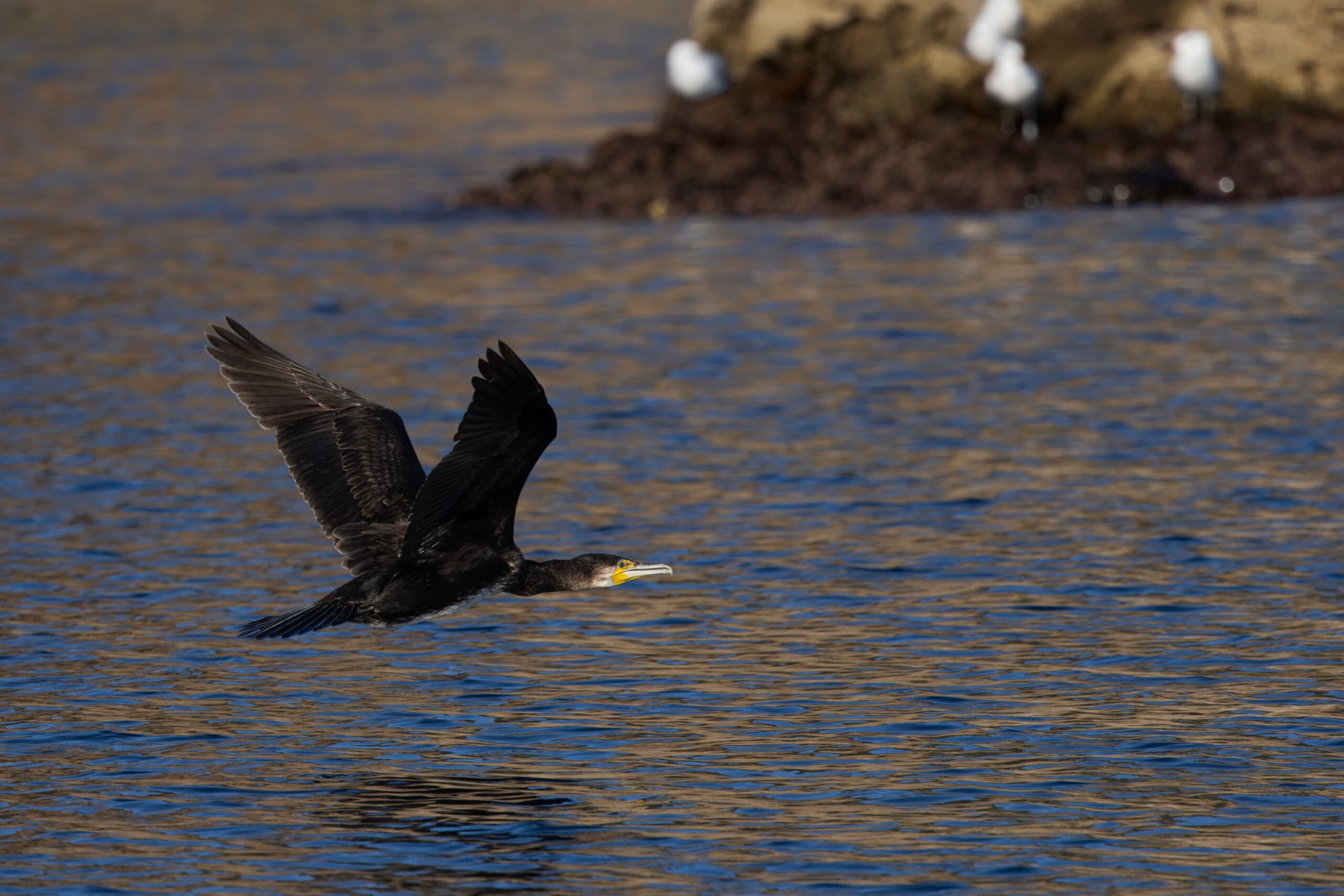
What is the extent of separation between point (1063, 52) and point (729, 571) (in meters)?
19.0

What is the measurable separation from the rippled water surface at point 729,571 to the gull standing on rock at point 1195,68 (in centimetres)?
181

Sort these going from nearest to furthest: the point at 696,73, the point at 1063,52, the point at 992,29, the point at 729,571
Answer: the point at 729,571 < the point at 992,29 < the point at 1063,52 < the point at 696,73

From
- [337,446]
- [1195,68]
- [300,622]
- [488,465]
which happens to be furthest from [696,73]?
[300,622]

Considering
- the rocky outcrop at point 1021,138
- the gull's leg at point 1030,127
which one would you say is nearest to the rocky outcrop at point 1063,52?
the rocky outcrop at point 1021,138

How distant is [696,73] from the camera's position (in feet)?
104

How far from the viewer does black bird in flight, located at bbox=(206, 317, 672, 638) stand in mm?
9180

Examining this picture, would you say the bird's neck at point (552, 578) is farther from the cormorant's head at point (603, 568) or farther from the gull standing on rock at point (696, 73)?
the gull standing on rock at point (696, 73)

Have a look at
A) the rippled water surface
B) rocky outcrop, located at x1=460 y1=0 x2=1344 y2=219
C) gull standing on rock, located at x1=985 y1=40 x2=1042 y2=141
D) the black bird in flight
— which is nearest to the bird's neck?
the black bird in flight

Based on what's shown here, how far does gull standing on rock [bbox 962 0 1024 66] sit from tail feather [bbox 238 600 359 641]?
69.3 ft

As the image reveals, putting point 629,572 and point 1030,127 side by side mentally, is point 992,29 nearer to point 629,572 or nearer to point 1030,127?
point 1030,127

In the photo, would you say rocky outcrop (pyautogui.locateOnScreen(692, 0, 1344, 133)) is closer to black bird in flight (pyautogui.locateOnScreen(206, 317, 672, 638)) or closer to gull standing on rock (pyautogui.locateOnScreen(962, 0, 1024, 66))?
gull standing on rock (pyautogui.locateOnScreen(962, 0, 1024, 66))

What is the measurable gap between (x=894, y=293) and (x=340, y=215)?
10484 mm

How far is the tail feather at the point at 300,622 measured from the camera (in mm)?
9414

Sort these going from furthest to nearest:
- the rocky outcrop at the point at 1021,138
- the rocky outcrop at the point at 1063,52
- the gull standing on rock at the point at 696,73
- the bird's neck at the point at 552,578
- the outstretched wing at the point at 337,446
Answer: the gull standing on rock at the point at 696,73
the rocky outcrop at the point at 1063,52
the rocky outcrop at the point at 1021,138
the outstretched wing at the point at 337,446
the bird's neck at the point at 552,578
